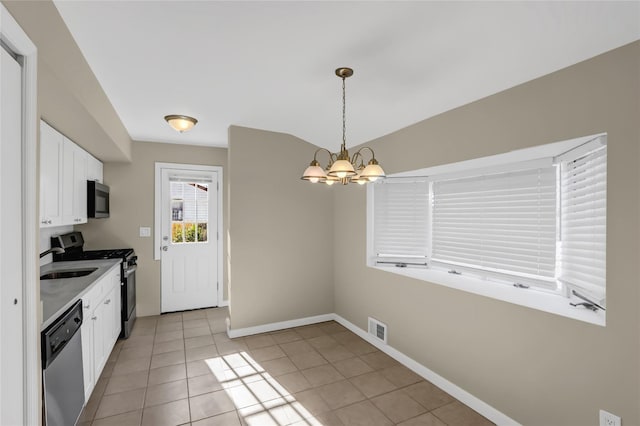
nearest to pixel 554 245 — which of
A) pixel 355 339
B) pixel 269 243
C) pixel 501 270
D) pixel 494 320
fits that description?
pixel 501 270

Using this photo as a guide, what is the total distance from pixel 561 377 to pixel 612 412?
0.25m

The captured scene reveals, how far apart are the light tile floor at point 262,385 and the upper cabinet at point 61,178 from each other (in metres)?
1.49

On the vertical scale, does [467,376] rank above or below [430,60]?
below

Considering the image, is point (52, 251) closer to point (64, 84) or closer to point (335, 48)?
point (64, 84)

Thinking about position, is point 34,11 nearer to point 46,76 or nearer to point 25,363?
point 46,76

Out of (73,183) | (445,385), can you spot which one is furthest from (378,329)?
(73,183)

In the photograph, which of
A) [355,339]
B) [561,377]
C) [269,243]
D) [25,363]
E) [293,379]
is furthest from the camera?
[269,243]

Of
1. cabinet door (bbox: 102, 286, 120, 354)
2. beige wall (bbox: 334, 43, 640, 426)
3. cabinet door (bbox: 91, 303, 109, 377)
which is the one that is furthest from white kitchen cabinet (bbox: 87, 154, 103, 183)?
beige wall (bbox: 334, 43, 640, 426)

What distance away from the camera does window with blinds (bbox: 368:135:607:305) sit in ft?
6.22

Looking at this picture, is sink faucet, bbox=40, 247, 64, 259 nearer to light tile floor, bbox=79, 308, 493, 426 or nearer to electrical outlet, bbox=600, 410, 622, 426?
light tile floor, bbox=79, 308, 493, 426

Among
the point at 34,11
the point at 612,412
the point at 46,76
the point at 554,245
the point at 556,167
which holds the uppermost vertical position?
the point at 34,11

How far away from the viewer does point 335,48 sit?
6.77 ft

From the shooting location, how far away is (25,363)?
1.40 metres

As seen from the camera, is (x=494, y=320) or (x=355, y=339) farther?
(x=355, y=339)
